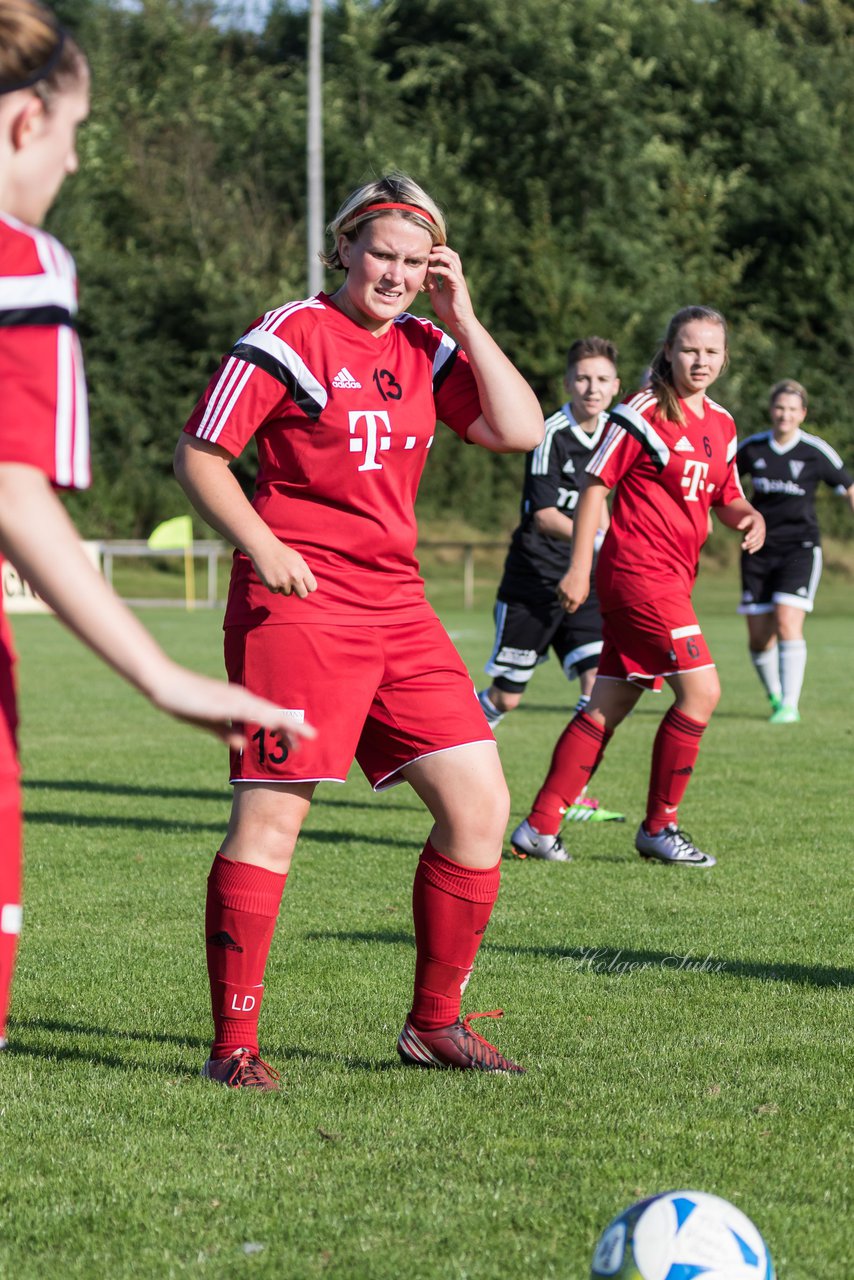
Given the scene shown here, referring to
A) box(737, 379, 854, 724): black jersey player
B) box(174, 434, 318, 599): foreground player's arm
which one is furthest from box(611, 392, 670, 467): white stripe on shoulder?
box(737, 379, 854, 724): black jersey player

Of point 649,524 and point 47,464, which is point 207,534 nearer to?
point 649,524

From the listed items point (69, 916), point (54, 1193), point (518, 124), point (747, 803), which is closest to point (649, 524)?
point (747, 803)

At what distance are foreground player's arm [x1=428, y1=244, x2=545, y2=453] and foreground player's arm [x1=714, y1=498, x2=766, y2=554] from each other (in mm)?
2850

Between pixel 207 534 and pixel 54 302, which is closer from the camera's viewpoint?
pixel 54 302

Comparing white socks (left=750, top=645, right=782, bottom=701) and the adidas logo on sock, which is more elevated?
the adidas logo on sock

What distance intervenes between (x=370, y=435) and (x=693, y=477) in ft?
10.6

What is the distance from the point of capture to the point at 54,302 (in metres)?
2.01

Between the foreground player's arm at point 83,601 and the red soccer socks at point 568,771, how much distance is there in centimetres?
507

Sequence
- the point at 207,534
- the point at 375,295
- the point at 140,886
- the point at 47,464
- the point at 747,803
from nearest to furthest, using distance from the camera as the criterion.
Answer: the point at 47,464, the point at 375,295, the point at 140,886, the point at 747,803, the point at 207,534

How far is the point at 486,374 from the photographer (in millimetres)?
3867

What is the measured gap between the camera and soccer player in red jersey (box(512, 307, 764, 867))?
6.61 metres

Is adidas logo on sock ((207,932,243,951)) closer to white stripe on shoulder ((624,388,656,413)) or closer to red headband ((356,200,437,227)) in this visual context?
red headband ((356,200,437,227))

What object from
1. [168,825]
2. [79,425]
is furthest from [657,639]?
[79,425]

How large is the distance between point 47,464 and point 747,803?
691cm
